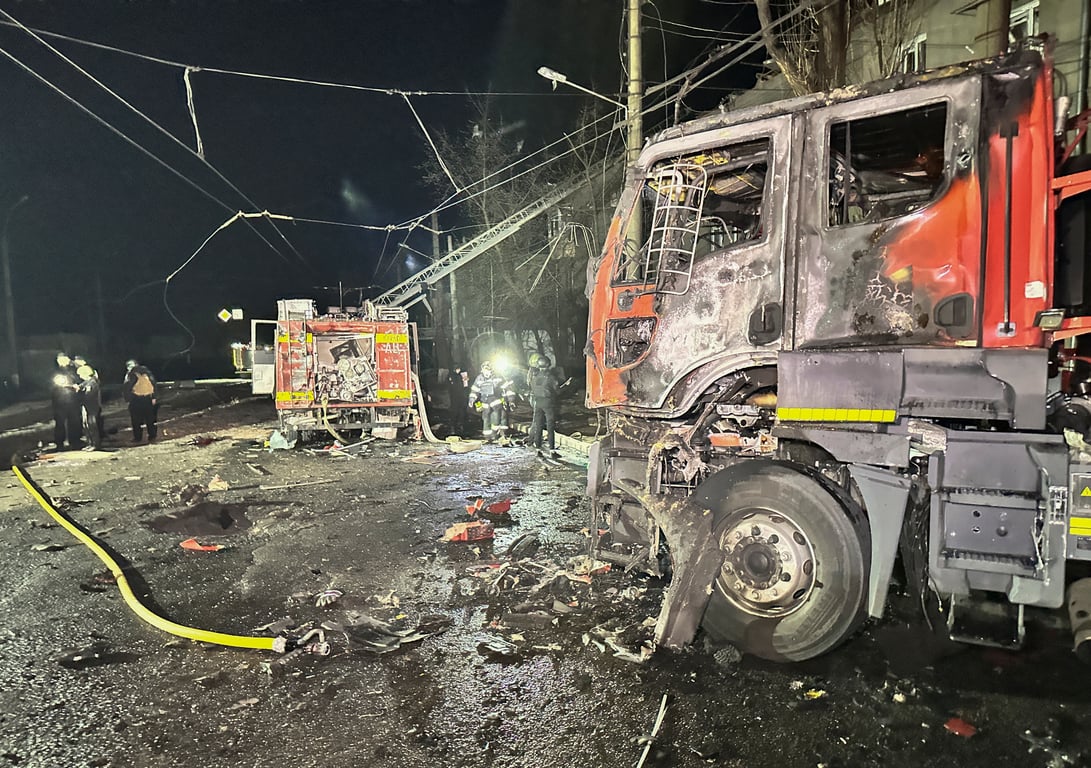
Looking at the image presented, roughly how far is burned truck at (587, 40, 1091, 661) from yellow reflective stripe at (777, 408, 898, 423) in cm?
1

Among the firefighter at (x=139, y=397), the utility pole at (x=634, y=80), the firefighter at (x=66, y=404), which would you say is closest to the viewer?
the utility pole at (x=634, y=80)

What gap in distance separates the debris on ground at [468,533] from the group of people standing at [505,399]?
4.46m

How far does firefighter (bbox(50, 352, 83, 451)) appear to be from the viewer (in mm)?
11266

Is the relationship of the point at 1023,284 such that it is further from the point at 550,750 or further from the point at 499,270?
the point at 499,270

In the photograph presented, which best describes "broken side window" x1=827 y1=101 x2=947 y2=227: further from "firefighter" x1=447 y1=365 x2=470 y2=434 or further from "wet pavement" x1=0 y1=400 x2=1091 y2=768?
"firefighter" x1=447 y1=365 x2=470 y2=434

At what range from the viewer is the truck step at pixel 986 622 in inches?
128

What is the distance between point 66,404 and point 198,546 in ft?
25.7

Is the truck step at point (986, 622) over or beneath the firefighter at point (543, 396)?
beneath

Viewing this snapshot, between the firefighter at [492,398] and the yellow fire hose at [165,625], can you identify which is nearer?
the yellow fire hose at [165,625]

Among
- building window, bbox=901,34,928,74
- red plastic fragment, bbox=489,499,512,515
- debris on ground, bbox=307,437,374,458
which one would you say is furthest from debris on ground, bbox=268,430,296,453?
building window, bbox=901,34,928,74

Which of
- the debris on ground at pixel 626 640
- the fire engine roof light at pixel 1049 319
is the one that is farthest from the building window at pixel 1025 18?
the debris on ground at pixel 626 640

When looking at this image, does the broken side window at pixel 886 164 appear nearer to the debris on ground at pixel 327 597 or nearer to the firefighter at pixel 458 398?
the debris on ground at pixel 327 597

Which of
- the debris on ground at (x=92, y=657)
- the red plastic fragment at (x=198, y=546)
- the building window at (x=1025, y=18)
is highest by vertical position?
the building window at (x=1025, y=18)

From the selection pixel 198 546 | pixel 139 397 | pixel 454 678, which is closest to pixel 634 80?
pixel 198 546
